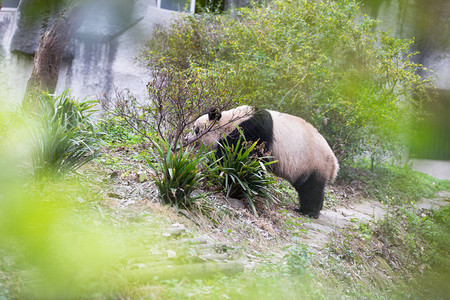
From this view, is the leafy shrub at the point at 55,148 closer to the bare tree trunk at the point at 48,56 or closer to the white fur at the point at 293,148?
the white fur at the point at 293,148

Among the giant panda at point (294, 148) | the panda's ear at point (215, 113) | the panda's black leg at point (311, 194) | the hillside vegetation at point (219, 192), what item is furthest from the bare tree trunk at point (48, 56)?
the panda's black leg at point (311, 194)

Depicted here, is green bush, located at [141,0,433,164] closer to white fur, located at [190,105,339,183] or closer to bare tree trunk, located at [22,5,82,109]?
white fur, located at [190,105,339,183]

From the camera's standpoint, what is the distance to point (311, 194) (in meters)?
6.16

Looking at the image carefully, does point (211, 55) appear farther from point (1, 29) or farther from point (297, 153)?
point (1, 29)

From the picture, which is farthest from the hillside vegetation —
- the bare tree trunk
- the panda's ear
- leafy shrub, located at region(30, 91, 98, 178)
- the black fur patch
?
the bare tree trunk

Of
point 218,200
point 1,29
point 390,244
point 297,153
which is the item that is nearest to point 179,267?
point 218,200

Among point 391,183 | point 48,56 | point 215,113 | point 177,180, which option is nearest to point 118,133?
point 48,56

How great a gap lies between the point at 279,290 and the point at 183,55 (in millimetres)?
7676

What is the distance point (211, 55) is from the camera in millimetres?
9625

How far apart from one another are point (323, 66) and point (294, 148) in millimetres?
3287

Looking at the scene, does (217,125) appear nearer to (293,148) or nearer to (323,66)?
(293,148)

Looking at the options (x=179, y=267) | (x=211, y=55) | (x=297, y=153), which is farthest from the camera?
(x=211, y=55)

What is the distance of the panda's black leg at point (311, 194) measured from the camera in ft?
20.2

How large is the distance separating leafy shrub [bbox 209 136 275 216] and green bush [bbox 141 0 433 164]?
268 centimetres
